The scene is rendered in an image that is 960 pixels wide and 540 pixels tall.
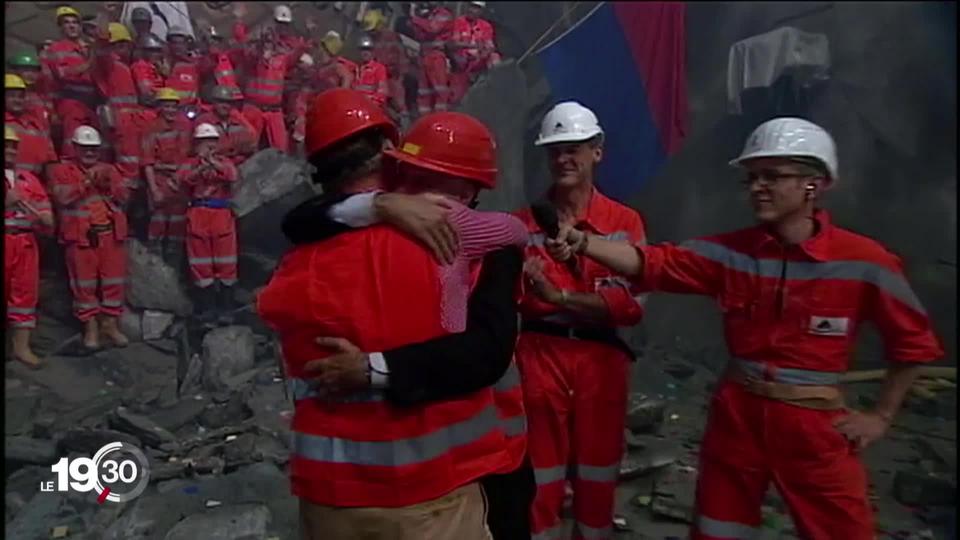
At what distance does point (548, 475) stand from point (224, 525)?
126 centimetres

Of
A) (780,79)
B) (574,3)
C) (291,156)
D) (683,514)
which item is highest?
(574,3)

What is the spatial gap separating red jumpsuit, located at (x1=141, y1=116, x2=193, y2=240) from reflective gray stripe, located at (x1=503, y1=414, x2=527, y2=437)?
2931 mm

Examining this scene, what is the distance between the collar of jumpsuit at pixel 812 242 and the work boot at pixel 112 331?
351 centimetres

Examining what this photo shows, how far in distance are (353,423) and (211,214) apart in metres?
3.23

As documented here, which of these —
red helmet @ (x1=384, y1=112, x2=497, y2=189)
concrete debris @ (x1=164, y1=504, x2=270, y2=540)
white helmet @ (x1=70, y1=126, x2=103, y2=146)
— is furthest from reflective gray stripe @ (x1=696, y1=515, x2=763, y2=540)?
white helmet @ (x1=70, y1=126, x2=103, y2=146)

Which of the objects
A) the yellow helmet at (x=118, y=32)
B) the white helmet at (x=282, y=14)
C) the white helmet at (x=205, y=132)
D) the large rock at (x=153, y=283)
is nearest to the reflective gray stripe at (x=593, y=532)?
the large rock at (x=153, y=283)

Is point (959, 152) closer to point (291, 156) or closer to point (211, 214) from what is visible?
point (291, 156)

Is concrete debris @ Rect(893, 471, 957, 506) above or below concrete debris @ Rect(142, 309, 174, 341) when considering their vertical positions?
below

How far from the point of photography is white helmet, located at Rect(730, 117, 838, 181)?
220 centimetres

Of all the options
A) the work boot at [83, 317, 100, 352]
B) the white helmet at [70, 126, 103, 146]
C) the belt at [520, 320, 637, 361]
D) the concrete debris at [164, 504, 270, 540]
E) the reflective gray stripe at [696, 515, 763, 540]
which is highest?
the white helmet at [70, 126, 103, 146]

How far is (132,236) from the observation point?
445 centimetres

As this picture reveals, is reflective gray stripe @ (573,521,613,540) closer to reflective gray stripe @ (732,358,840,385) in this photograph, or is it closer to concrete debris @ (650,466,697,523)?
concrete debris @ (650,466,697,523)

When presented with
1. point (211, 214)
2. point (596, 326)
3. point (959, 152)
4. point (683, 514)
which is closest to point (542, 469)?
point (596, 326)

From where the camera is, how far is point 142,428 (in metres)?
3.88
